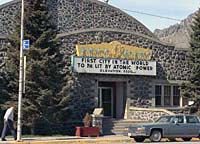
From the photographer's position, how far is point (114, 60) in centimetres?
3909

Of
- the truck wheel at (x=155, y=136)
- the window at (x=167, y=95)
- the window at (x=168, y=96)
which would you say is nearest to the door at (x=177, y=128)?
the truck wheel at (x=155, y=136)

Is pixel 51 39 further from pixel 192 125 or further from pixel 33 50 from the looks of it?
pixel 192 125

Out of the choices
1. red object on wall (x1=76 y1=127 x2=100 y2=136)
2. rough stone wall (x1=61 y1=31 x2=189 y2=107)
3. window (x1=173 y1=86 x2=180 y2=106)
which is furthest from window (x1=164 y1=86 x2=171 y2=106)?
red object on wall (x1=76 y1=127 x2=100 y2=136)

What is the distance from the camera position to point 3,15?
4003 centimetres

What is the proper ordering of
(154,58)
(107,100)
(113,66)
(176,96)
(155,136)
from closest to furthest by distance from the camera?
(155,136) < (113,66) < (107,100) < (154,58) < (176,96)

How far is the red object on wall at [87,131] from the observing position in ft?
108

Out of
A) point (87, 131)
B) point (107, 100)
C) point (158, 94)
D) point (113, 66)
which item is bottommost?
point (87, 131)

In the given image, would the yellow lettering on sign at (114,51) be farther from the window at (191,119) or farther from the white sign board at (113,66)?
the window at (191,119)

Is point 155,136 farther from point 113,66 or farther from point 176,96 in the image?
point 176,96

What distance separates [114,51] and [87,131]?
8260 millimetres

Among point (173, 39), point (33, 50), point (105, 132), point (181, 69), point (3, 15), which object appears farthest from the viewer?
point (173, 39)

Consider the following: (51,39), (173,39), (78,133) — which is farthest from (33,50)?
(173,39)

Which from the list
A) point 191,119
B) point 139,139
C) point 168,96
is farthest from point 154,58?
point 139,139

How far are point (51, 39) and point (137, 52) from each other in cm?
877
